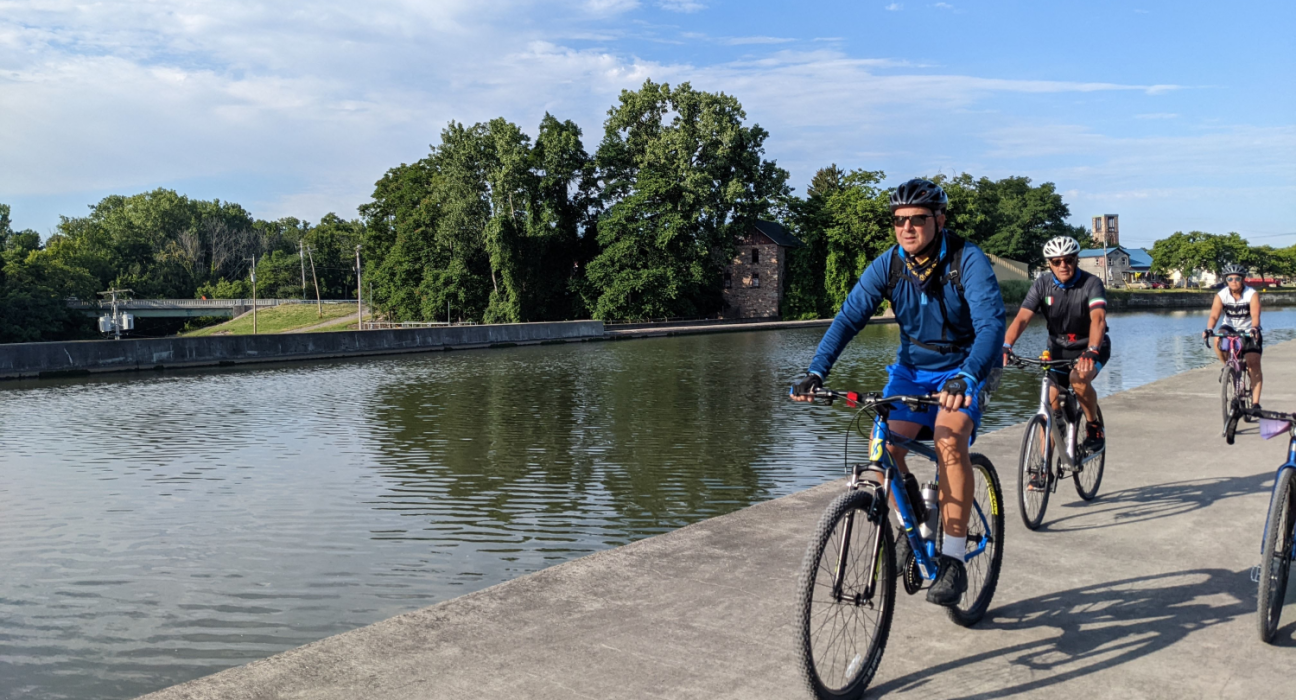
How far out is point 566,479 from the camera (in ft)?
33.2

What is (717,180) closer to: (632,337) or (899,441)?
(632,337)

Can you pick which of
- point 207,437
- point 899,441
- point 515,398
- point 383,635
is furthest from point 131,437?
point 899,441

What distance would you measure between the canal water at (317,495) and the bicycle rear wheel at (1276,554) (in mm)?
4374

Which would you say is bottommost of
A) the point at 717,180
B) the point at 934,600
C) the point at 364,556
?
the point at 364,556

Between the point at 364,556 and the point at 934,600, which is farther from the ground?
the point at 934,600

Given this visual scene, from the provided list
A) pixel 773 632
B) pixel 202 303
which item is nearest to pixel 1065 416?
pixel 773 632

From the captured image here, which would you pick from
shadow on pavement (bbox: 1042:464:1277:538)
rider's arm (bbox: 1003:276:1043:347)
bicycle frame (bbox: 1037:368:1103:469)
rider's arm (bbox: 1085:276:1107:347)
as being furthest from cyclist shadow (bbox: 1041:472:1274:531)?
rider's arm (bbox: 1003:276:1043:347)

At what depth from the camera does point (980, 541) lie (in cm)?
427

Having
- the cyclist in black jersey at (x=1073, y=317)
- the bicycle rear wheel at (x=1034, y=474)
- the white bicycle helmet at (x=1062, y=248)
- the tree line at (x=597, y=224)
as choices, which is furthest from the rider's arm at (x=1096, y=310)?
the tree line at (x=597, y=224)

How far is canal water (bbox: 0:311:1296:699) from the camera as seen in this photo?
570cm

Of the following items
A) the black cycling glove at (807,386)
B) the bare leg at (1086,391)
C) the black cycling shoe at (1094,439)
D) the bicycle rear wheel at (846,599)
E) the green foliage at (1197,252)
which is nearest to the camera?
the bicycle rear wheel at (846,599)

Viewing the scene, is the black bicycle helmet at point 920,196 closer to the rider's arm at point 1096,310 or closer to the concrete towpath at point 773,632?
the concrete towpath at point 773,632

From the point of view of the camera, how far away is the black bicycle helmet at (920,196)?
3811mm

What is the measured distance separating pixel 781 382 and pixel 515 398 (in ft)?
20.7
